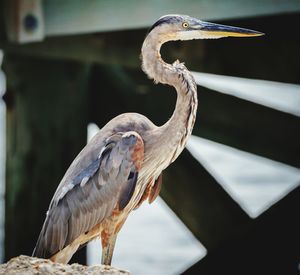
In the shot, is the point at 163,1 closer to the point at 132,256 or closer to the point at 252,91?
the point at 132,256

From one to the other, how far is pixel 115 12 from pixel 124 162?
1.88 meters

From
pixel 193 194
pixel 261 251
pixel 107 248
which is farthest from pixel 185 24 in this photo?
pixel 193 194

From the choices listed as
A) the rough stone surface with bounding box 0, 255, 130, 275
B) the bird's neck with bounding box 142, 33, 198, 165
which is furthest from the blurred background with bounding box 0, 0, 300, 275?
the rough stone surface with bounding box 0, 255, 130, 275

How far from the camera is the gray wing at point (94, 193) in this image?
16.3ft

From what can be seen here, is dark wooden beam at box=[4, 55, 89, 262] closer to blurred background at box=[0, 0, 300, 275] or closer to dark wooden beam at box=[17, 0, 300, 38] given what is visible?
blurred background at box=[0, 0, 300, 275]

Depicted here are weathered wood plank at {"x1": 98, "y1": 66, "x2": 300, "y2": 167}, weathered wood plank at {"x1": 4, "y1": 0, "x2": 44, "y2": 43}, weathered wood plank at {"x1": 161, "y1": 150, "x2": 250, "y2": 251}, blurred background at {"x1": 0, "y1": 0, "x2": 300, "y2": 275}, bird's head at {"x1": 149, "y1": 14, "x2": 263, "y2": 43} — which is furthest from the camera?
weathered wood plank at {"x1": 161, "y1": 150, "x2": 250, "y2": 251}

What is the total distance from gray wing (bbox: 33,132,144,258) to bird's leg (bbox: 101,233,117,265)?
87 mm

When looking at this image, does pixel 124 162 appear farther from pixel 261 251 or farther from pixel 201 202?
pixel 201 202

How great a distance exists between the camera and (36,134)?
7375 millimetres

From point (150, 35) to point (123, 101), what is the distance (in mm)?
3085

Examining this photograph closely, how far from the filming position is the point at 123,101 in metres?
7.90

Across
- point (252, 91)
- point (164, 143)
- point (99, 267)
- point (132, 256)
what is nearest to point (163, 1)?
point (164, 143)

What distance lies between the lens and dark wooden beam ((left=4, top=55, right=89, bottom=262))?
7.32m

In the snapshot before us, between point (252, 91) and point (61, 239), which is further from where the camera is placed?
point (252, 91)
